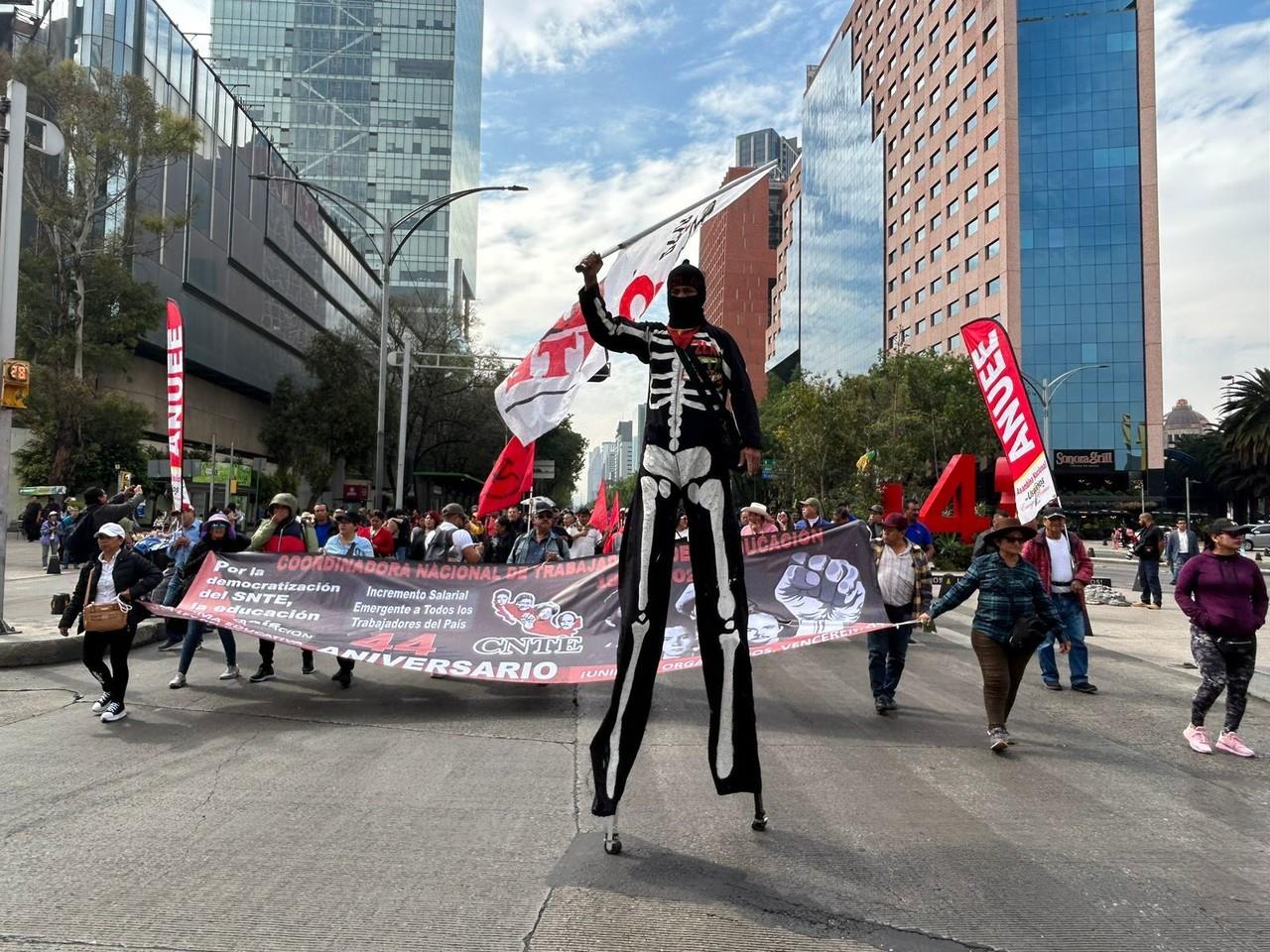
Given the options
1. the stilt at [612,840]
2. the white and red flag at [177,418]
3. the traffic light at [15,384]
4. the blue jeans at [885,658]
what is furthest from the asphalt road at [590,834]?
the white and red flag at [177,418]

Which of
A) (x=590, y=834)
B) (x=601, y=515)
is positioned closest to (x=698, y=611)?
(x=590, y=834)

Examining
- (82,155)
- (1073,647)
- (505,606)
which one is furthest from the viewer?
(82,155)

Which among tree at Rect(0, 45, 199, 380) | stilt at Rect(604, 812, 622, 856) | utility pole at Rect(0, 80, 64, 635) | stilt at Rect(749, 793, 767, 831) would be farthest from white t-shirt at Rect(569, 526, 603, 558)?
tree at Rect(0, 45, 199, 380)

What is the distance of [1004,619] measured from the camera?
256 inches

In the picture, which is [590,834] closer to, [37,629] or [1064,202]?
[37,629]

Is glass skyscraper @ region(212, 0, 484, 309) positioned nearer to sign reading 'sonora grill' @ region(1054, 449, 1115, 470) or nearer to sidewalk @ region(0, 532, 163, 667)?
sign reading 'sonora grill' @ region(1054, 449, 1115, 470)

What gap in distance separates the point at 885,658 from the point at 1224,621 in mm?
2503

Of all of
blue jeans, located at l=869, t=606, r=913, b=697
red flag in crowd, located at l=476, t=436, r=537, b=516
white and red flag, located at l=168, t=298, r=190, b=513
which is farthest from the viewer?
red flag in crowd, located at l=476, t=436, r=537, b=516

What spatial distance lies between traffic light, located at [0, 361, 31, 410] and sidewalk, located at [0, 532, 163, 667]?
8.24 ft

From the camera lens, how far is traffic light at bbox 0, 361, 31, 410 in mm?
9672

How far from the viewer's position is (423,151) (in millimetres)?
99688

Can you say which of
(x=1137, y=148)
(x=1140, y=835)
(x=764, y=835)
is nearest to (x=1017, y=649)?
(x=1140, y=835)

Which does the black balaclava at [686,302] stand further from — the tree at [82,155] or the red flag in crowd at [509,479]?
the tree at [82,155]

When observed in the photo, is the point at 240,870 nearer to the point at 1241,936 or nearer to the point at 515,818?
the point at 515,818
